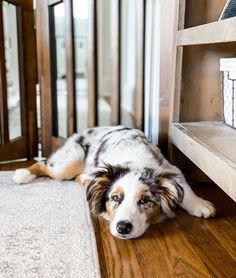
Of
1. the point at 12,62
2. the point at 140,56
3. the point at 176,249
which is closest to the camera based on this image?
the point at 176,249

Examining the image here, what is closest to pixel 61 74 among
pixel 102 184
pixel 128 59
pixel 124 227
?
pixel 128 59

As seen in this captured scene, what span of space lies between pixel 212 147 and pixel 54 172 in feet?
2.92

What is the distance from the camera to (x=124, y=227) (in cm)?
130

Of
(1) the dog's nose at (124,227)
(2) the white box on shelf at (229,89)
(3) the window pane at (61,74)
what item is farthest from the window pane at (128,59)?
(1) the dog's nose at (124,227)

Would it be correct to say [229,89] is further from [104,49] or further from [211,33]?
[104,49]

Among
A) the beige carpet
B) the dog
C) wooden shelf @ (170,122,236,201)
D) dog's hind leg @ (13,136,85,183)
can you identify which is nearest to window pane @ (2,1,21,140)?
dog's hind leg @ (13,136,85,183)

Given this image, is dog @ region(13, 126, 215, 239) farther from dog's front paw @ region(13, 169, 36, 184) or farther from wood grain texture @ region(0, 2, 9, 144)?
wood grain texture @ region(0, 2, 9, 144)

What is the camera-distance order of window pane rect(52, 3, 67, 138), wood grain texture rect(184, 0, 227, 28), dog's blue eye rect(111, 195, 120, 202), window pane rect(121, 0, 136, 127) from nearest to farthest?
dog's blue eye rect(111, 195, 120, 202), wood grain texture rect(184, 0, 227, 28), window pane rect(52, 3, 67, 138), window pane rect(121, 0, 136, 127)

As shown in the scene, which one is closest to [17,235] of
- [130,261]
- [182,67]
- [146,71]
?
[130,261]

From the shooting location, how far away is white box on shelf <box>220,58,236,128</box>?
5.40 feet

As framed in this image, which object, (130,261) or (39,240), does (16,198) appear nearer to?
(39,240)

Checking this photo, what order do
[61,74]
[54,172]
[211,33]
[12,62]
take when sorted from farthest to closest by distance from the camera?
[61,74] < [12,62] < [54,172] < [211,33]

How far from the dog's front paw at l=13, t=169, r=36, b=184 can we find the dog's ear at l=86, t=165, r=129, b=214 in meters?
0.54

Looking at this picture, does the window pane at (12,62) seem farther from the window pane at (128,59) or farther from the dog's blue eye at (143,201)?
the dog's blue eye at (143,201)
